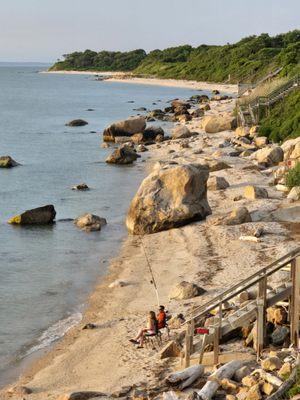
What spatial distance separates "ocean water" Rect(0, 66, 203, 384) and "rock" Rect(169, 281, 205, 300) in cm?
275

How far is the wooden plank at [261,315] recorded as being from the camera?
14516 mm

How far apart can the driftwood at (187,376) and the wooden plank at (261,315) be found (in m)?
1.42

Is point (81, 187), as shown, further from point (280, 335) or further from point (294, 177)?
point (280, 335)

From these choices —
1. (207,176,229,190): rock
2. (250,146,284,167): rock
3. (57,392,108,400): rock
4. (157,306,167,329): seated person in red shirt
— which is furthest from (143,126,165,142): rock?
(57,392,108,400): rock

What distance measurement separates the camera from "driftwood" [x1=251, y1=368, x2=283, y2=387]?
12195 millimetres

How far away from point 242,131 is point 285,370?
3739cm

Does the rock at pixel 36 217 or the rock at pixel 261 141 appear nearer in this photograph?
the rock at pixel 36 217

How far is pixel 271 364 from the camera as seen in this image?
42.9 feet

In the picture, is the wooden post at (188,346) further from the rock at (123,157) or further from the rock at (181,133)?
the rock at (181,133)

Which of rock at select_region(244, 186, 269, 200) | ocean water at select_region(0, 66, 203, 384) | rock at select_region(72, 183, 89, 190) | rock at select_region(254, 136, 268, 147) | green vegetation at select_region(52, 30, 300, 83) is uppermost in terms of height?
green vegetation at select_region(52, 30, 300, 83)

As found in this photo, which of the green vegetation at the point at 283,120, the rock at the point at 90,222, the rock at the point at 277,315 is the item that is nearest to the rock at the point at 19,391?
the rock at the point at 277,315

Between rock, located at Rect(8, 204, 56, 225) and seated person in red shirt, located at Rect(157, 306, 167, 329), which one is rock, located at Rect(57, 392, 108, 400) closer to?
seated person in red shirt, located at Rect(157, 306, 167, 329)

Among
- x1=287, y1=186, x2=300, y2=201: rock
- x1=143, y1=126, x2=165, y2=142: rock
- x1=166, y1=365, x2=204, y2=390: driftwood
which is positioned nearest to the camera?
x1=166, y1=365, x2=204, y2=390: driftwood

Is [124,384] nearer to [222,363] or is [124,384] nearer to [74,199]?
[222,363]
